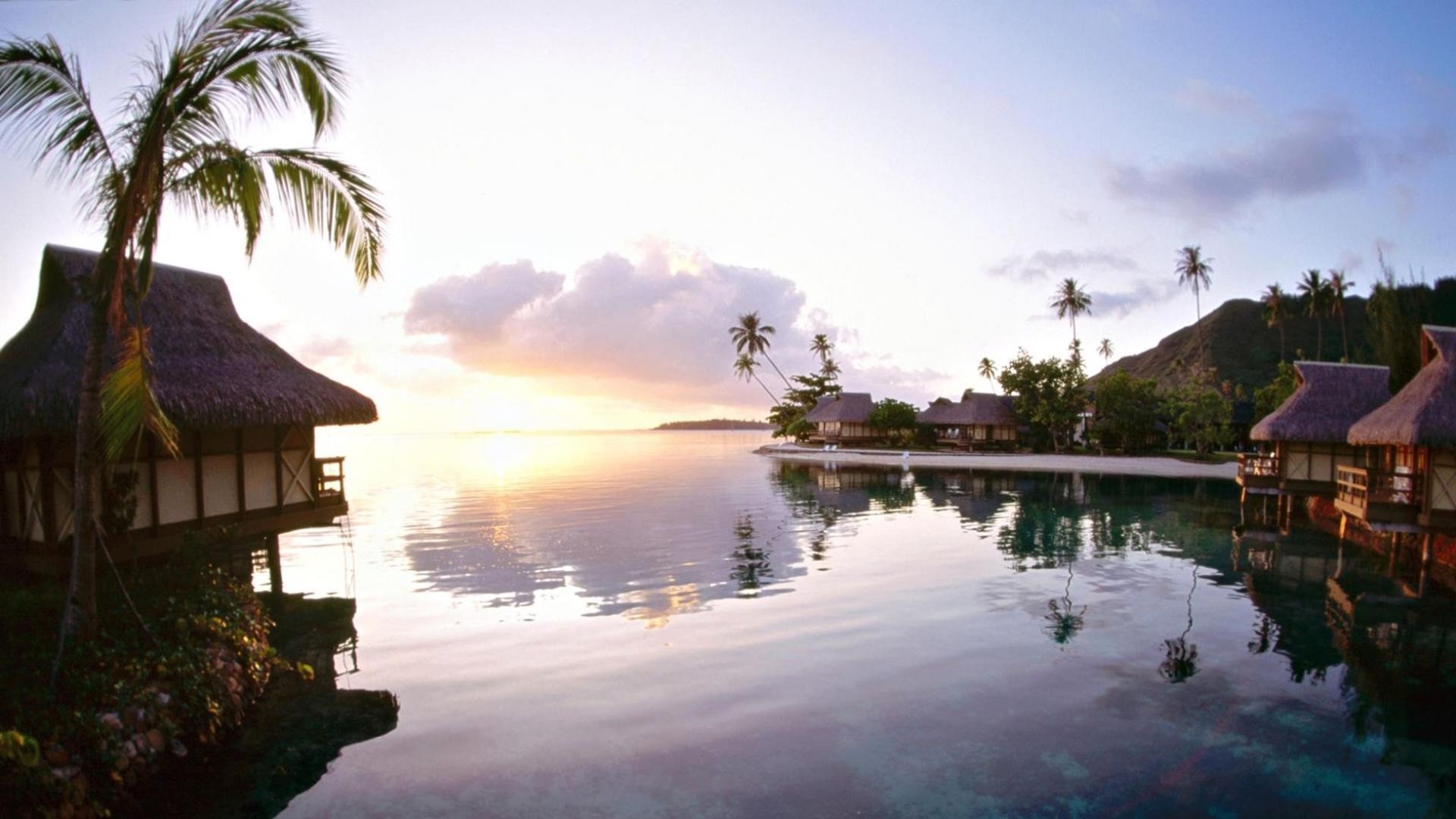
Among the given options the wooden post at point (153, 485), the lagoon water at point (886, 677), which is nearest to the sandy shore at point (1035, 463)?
the lagoon water at point (886, 677)

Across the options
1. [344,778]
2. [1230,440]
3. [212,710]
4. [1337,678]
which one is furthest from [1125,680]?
[1230,440]

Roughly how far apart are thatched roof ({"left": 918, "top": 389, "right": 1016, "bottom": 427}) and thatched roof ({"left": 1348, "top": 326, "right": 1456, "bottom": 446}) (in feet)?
124

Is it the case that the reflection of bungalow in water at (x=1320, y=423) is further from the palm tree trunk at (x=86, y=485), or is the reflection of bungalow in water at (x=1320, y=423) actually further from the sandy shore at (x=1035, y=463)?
the palm tree trunk at (x=86, y=485)

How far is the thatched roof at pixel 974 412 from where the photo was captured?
180 feet

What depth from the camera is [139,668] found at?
744cm

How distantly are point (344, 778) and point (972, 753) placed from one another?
6.40m

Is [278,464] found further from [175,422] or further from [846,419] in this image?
[846,419]

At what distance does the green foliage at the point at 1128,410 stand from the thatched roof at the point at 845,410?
19.2 metres

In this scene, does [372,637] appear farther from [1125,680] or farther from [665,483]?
[665,483]

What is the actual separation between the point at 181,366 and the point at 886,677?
11576 mm

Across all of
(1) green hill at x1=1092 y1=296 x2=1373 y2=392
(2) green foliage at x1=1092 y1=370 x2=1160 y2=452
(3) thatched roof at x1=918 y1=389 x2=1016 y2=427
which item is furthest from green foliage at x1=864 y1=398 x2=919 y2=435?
(1) green hill at x1=1092 y1=296 x2=1373 y2=392

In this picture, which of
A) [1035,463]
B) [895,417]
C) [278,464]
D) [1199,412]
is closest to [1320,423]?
[1199,412]

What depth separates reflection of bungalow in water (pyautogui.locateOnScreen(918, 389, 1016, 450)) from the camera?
54.8 m

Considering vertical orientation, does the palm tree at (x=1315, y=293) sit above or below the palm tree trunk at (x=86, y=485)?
above
